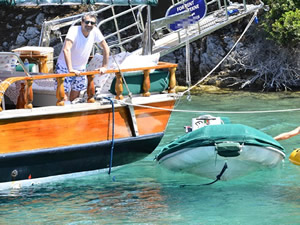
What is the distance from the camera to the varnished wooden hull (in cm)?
884

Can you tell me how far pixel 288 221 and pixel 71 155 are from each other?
307cm

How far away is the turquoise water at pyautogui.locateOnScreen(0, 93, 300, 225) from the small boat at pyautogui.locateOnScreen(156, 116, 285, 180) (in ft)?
0.83

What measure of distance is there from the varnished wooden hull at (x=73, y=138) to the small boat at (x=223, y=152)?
66cm

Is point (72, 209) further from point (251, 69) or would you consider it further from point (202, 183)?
point (251, 69)

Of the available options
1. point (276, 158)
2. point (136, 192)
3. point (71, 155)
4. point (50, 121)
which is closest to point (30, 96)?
point (50, 121)

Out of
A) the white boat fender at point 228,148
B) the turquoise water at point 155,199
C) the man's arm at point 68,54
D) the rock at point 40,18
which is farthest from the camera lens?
the rock at point 40,18

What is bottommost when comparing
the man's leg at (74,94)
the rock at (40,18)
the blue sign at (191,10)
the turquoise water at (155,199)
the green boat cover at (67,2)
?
the turquoise water at (155,199)

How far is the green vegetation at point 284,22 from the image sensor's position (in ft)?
55.0

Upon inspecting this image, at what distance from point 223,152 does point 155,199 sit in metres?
1.02

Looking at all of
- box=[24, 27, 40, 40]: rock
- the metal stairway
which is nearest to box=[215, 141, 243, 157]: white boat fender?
the metal stairway

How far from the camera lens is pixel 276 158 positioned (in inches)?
361

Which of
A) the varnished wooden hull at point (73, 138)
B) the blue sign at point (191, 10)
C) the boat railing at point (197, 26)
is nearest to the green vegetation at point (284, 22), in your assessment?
the boat railing at point (197, 26)

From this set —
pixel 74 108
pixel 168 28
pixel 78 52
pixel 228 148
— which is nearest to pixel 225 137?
pixel 228 148

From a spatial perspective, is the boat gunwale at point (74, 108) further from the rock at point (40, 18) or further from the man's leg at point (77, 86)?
the rock at point (40, 18)
